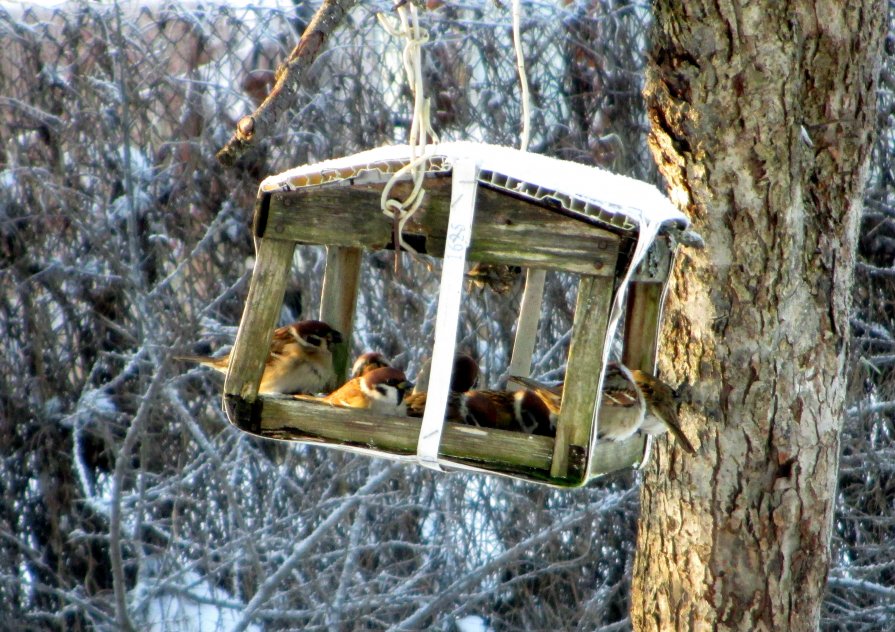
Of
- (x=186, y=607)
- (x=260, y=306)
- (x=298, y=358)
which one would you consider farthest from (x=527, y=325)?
(x=186, y=607)

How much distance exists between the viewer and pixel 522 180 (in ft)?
6.89

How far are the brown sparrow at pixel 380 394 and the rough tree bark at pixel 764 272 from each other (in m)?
1.24

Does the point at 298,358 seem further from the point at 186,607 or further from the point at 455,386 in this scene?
the point at 186,607

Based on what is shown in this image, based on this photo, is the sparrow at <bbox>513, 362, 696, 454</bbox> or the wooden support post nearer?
the sparrow at <bbox>513, 362, 696, 454</bbox>

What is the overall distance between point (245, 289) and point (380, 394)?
2.88m

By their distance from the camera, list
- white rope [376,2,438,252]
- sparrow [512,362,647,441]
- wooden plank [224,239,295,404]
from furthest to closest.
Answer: sparrow [512,362,647,441]
wooden plank [224,239,295,404]
white rope [376,2,438,252]

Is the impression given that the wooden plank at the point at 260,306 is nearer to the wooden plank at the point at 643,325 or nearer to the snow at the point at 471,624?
the wooden plank at the point at 643,325

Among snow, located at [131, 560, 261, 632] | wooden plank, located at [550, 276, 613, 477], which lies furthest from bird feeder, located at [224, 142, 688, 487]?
snow, located at [131, 560, 261, 632]

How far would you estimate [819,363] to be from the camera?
126 inches

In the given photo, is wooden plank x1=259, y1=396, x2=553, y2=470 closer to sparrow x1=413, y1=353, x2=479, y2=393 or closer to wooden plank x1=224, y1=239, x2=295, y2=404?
wooden plank x1=224, y1=239, x2=295, y2=404

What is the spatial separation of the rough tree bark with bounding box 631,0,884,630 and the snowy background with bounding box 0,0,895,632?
5.31ft

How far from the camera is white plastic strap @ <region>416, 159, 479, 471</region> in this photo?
203cm

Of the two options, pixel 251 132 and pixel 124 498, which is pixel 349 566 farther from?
pixel 251 132

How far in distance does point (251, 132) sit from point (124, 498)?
3421 millimetres
